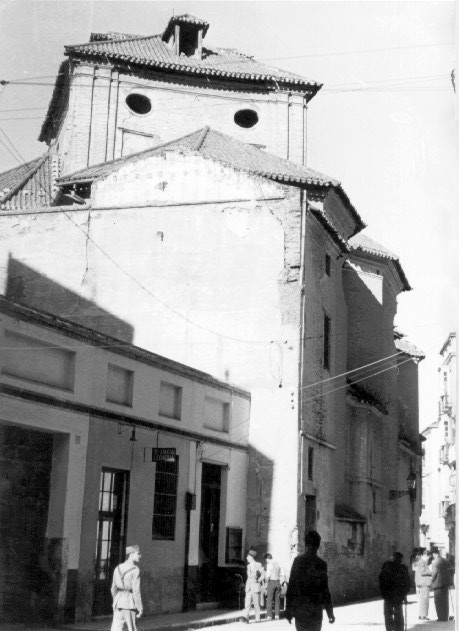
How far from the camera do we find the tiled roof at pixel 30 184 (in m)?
34.0

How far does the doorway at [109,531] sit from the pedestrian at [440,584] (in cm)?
615

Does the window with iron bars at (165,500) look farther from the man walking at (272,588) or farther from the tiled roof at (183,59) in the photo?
the tiled roof at (183,59)

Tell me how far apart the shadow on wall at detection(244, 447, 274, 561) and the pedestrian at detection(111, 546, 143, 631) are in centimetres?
975

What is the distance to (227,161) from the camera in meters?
26.2

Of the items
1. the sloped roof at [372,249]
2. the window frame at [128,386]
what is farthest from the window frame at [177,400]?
the sloped roof at [372,249]

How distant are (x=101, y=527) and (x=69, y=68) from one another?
23.1 m

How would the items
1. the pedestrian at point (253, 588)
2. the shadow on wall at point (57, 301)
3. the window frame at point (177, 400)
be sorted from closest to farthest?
1. the pedestrian at point (253, 588)
2. the window frame at point (177, 400)
3. the shadow on wall at point (57, 301)

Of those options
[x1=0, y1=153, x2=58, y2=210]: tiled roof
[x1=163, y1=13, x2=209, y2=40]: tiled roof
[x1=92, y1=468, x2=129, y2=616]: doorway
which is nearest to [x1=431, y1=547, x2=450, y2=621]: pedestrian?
[x1=92, y1=468, x2=129, y2=616]: doorway

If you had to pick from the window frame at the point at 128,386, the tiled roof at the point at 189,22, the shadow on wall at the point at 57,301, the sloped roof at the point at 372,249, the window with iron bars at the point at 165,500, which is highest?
the tiled roof at the point at 189,22

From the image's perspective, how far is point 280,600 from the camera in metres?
21.4

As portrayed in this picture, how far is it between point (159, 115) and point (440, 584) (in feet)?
77.3

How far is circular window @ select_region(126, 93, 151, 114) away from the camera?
120ft

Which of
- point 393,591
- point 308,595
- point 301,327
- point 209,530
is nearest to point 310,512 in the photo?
point 209,530

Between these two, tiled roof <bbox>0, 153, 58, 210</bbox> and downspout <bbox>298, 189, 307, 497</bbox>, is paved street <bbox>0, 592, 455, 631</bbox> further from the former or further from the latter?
tiled roof <bbox>0, 153, 58, 210</bbox>
